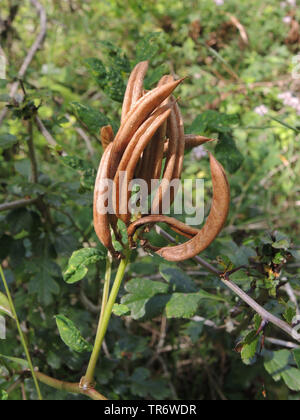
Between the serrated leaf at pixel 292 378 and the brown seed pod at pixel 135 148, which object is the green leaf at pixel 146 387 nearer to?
the serrated leaf at pixel 292 378

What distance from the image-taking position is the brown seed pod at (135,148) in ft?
1.95

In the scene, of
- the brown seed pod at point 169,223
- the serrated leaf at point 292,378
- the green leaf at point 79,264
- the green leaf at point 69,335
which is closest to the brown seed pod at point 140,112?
the brown seed pod at point 169,223

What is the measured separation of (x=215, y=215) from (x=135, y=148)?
6.6 inches

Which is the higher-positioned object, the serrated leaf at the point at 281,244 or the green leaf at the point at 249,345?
the serrated leaf at the point at 281,244

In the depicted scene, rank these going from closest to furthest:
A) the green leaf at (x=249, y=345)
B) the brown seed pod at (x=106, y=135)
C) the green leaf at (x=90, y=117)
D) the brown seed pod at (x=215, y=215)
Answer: the brown seed pod at (x=215, y=215) < the brown seed pod at (x=106, y=135) < the green leaf at (x=249, y=345) < the green leaf at (x=90, y=117)

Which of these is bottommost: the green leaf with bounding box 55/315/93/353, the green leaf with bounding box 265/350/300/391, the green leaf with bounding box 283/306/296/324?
the green leaf with bounding box 265/350/300/391

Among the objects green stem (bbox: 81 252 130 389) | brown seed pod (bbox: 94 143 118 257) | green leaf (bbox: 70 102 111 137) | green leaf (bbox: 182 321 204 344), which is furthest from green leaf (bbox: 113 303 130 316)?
green leaf (bbox: 182 321 204 344)

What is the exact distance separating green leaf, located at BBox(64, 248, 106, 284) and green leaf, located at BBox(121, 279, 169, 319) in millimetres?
298

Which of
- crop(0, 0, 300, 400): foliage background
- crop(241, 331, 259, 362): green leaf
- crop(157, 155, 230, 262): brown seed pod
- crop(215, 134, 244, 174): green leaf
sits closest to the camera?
crop(157, 155, 230, 262): brown seed pod

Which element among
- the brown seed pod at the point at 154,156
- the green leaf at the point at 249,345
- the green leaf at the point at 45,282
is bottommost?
the green leaf at the point at 45,282

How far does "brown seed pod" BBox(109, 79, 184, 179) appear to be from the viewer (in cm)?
60

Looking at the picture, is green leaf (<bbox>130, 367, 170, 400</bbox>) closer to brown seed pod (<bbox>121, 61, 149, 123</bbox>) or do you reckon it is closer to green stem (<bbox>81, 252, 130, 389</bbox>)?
green stem (<bbox>81, 252, 130, 389</bbox>)

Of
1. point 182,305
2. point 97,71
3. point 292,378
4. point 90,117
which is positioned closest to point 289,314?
point 182,305

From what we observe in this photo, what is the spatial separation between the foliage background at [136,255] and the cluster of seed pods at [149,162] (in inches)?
8.5
